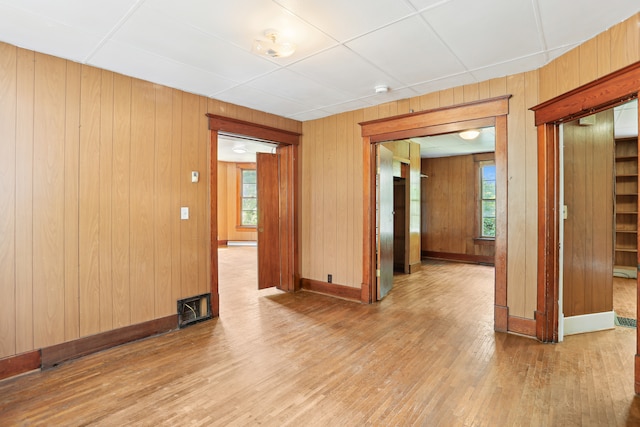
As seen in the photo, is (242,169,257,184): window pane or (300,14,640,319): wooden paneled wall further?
(242,169,257,184): window pane

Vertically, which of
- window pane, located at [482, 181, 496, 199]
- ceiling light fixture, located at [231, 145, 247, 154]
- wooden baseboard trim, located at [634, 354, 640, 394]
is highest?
ceiling light fixture, located at [231, 145, 247, 154]

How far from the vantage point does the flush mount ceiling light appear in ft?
7.83

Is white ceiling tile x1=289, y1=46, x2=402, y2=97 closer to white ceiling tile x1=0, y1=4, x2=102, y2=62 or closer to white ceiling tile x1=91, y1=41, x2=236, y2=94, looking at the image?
white ceiling tile x1=91, y1=41, x2=236, y2=94

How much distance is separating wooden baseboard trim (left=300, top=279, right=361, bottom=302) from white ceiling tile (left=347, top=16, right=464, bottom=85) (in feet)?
9.17

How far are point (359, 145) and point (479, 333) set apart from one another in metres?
2.71

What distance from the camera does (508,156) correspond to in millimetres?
3246

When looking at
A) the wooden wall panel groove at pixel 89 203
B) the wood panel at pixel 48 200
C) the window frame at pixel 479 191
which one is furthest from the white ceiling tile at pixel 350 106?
the window frame at pixel 479 191

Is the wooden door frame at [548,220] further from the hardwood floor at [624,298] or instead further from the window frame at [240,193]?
the window frame at [240,193]

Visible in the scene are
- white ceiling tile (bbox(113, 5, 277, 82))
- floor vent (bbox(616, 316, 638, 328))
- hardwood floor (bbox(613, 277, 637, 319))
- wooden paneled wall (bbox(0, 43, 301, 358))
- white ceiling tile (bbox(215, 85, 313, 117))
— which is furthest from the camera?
hardwood floor (bbox(613, 277, 637, 319))

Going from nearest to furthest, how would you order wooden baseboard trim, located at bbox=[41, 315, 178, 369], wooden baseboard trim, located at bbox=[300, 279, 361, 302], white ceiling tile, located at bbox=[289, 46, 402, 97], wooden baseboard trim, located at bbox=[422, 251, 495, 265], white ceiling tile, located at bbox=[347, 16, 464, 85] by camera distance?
white ceiling tile, located at bbox=[347, 16, 464, 85] → wooden baseboard trim, located at bbox=[41, 315, 178, 369] → white ceiling tile, located at bbox=[289, 46, 402, 97] → wooden baseboard trim, located at bbox=[300, 279, 361, 302] → wooden baseboard trim, located at bbox=[422, 251, 495, 265]

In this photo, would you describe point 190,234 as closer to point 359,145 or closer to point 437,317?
point 359,145

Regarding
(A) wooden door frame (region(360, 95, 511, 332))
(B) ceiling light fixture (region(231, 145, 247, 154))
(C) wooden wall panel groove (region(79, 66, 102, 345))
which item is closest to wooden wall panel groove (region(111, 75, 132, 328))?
(C) wooden wall panel groove (region(79, 66, 102, 345))

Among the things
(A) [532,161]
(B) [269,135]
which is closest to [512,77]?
(A) [532,161]

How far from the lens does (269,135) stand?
449 centimetres
